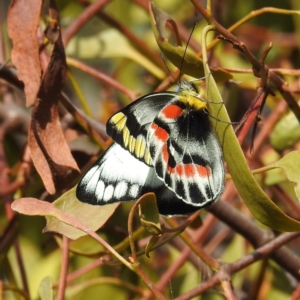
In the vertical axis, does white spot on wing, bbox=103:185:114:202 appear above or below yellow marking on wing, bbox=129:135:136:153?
below

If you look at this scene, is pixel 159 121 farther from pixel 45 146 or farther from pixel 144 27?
pixel 144 27

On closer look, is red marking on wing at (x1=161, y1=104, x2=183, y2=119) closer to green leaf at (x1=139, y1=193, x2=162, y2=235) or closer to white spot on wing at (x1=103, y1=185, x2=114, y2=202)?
white spot on wing at (x1=103, y1=185, x2=114, y2=202)

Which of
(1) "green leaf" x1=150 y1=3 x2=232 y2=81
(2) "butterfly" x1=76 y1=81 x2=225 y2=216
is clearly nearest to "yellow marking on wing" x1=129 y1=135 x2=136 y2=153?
(2) "butterfly" x1=76 y1=81 x2=225 y2=216

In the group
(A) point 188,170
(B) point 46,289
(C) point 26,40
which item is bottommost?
(B) point 46,289

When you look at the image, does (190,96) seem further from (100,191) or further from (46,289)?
(46,289)

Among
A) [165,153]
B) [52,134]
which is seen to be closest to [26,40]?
[52,134]

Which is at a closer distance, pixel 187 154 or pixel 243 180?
pixel 243 180

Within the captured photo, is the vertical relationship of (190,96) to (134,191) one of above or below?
above
